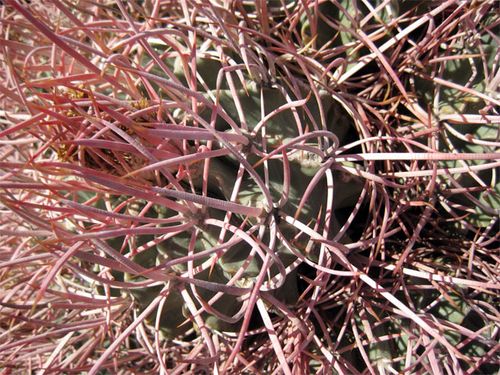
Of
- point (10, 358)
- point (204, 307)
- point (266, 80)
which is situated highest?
point (266, 80)

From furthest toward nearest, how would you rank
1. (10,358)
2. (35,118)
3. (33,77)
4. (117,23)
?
(33,77), (10,358), (117,23), (35,118)

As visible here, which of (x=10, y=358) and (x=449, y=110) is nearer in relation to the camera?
(x=449, y=110)

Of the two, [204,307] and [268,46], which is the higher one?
[268,46]

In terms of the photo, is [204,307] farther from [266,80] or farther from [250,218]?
[266,80]

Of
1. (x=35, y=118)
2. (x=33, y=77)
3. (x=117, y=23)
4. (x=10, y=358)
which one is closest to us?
(x=35, y=118)

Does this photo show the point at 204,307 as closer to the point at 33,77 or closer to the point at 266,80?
the point at 266,80

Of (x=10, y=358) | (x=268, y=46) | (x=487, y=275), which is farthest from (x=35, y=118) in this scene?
(x=487, y=275)
